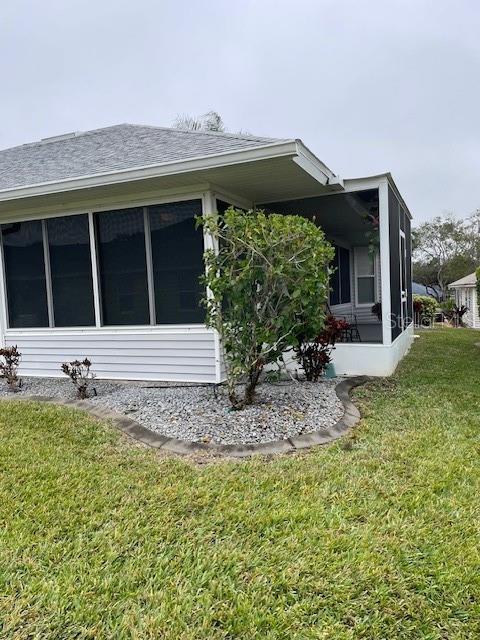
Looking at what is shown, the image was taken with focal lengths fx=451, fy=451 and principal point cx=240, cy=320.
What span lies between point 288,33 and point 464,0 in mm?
5156

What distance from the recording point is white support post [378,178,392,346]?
6.45 meters

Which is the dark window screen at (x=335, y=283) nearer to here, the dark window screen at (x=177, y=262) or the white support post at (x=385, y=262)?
the white support post at (x=385, y=262)

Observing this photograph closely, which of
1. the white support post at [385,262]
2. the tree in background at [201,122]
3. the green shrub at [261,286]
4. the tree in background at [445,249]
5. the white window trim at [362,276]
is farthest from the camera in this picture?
the tree in background at [445,249]

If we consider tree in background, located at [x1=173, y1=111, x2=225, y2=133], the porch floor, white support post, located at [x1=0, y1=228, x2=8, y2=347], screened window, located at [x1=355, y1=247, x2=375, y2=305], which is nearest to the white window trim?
screened window, located at [x1=355, y1=247, x2=375, y2=305]

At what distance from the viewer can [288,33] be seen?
523 inches

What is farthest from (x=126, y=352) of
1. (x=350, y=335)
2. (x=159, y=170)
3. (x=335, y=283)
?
(x=335, y=283)

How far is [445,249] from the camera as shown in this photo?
35500 mm

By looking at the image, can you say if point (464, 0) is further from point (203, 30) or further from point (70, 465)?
point (70, 465)

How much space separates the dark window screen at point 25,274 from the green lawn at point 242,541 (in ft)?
11.5

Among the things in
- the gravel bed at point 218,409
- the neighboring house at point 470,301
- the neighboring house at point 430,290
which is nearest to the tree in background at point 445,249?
the neighboring house at point 430,290

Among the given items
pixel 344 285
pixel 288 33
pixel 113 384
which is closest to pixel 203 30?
pixel 288 33

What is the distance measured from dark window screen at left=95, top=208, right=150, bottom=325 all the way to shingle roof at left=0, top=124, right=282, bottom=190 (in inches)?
29.2

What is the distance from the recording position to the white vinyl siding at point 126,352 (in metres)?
6.18

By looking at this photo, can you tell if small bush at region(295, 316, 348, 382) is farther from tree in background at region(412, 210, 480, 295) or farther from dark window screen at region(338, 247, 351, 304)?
tree in background at region(412, 210, 480, 295)
